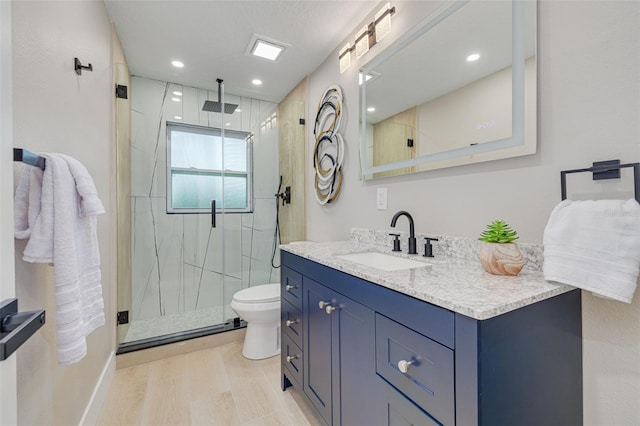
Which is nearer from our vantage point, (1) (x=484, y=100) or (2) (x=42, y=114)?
(2) (x=42, y=114)

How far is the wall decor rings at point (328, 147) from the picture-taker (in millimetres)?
2133

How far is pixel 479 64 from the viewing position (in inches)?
46.9

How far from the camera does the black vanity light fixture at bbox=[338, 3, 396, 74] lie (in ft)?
5.41

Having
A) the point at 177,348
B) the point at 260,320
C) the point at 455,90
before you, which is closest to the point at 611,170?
the point at 455,90

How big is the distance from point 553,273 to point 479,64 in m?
0.91

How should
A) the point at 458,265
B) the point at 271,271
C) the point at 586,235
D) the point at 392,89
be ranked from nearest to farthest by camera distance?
1. the point at 586,235
2. the point at 458,265
3. the point at 392,89
4. the point at 271,271

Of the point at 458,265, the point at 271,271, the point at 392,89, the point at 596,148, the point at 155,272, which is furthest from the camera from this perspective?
the point at 271,271

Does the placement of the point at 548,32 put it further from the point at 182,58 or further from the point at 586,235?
the point at 182,58

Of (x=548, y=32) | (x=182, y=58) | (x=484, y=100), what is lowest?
(x=484, y=100)

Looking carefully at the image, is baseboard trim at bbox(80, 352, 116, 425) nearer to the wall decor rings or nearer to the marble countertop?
the marble countertop

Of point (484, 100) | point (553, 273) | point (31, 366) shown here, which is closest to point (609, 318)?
point (553, 273)

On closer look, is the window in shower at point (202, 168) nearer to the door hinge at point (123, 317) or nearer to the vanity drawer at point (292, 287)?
the door hinge at point (123, 317)

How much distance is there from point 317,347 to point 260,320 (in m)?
0.91

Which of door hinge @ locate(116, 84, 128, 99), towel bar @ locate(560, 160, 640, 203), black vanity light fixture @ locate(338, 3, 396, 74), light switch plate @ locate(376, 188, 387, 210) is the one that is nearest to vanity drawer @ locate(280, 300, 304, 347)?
light switch plate @ locate(376, 188, 387, 210)
